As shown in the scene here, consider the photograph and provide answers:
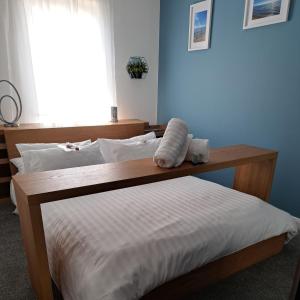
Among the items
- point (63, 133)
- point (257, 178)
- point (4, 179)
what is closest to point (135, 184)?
point (257, 178)

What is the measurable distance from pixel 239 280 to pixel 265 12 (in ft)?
6.67

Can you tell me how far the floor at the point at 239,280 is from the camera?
1.36 metres

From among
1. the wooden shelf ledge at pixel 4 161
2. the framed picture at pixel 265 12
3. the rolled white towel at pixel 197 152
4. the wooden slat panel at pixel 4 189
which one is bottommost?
the wooden slat panel at pixel 4 189

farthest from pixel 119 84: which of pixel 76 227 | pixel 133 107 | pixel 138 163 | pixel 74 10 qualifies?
pixel 76 227

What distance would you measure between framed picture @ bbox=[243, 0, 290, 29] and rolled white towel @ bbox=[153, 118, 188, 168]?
52.9 inches

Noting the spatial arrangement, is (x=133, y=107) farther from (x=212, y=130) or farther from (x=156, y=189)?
(x=156, y=189)

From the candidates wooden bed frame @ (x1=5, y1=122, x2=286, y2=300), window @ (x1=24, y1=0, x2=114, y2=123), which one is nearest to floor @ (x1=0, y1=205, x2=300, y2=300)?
wooden bed frame @ (x1=5, y1=122, x2=286, y2=300)

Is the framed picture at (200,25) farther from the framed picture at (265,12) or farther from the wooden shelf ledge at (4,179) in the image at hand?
the wooden shelf ledge at (4,179)

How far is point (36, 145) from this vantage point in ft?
6.77

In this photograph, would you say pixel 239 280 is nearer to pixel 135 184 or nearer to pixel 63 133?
pixel 135 184

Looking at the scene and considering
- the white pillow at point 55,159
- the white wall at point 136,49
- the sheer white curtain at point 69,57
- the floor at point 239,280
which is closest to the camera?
the floor at point 239,280

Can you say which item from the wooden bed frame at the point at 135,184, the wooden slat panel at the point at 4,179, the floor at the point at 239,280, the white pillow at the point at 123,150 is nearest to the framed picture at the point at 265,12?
the wooden bed frame at the point at 135,184

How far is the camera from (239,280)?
147cm

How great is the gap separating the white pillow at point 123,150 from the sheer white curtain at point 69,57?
0.82m
